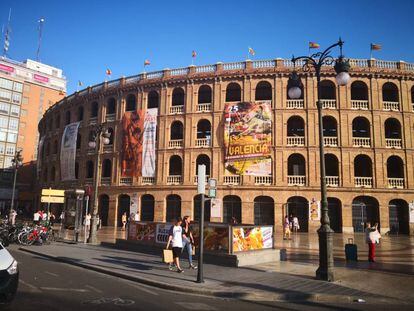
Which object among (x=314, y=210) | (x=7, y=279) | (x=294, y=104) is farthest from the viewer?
(x=294, y=104)

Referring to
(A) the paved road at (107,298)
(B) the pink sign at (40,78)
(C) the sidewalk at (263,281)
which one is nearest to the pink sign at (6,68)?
(B) the pink sign at (40,78)

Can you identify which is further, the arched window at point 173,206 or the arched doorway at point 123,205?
the arched doorway at point 123,205

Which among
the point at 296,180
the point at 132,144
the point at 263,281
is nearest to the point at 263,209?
the point at 296,180

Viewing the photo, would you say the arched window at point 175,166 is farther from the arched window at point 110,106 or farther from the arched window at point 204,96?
the arched window at point 110,106

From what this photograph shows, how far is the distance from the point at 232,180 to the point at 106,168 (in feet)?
50.0

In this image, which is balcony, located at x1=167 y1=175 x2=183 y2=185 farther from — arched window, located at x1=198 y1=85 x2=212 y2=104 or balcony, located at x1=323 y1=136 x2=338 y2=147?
balcony, located at x1=323 y1=136 x2=338 y2=147

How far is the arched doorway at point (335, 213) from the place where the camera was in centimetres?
3155

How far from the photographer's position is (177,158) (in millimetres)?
36344

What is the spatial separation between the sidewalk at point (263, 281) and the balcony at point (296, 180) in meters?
18.3

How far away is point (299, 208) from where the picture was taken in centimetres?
3231

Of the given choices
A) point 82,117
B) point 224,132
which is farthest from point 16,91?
point 224,132

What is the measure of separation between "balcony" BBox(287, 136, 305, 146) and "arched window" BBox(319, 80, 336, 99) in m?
5.05

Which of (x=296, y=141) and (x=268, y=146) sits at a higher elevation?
(x=296, y=141)

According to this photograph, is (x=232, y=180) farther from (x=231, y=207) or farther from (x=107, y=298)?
(x=107, y=298)
